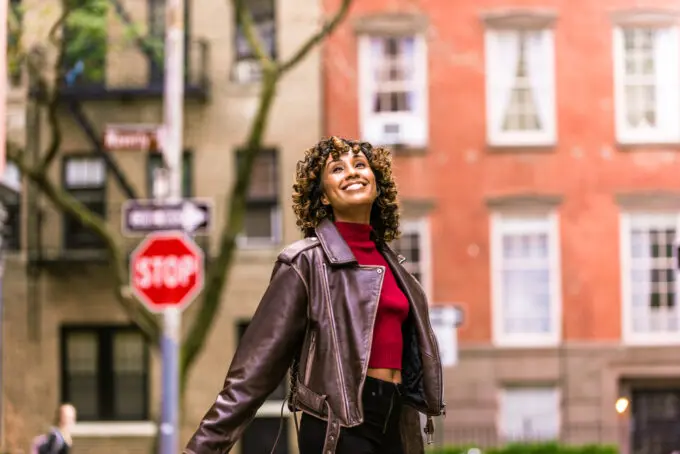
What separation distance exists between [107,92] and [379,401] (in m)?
23.6

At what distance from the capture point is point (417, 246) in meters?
27.5

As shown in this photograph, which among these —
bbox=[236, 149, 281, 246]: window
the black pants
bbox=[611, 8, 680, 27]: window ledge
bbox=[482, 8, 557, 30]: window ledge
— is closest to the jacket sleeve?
the black pants

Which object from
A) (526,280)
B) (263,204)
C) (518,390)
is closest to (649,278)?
(526,280)

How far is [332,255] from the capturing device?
4664 millimetres

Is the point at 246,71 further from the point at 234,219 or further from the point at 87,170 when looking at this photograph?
the point at 234,219

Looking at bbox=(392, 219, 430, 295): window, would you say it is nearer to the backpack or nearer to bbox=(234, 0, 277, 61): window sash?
bbox=(234, 0, 277, 61): window sash

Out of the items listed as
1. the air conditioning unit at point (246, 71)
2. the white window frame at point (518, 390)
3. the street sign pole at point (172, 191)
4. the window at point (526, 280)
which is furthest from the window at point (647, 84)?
the street sign pole at point (172, 191)

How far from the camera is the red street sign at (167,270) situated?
17031mm

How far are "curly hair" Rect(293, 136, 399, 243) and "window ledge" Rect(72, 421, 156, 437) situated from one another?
2312cm

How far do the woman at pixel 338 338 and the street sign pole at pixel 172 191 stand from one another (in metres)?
12.7

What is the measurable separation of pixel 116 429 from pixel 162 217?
1188cm

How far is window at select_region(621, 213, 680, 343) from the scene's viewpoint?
1064 inches

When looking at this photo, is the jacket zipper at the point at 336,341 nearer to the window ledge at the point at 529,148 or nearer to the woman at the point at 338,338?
the woman at the point at 338,338

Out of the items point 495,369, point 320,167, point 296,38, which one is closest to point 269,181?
point 296,38
